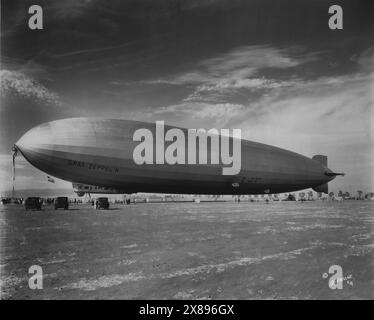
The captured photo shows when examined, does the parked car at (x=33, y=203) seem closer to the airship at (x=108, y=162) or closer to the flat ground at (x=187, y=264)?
the airship at (x=108, y=162)

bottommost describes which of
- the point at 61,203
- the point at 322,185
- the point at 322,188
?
the point at 61,203

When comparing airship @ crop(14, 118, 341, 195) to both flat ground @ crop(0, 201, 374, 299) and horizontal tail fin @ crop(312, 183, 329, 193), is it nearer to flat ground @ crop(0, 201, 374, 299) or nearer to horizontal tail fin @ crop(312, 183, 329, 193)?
flat ground @ crop(0, 201, 374, 299)

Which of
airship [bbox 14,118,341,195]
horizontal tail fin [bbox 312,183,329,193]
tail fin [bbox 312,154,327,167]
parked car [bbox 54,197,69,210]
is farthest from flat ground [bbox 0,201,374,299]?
parked car [bbox 54,197,69,210]

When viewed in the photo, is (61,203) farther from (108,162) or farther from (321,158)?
(321,158)

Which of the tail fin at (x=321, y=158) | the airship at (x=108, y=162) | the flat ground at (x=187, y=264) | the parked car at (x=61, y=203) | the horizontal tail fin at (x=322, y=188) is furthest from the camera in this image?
the parked car at (x=61, y=203)

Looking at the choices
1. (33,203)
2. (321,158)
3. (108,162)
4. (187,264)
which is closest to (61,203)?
(33,203)

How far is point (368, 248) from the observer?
46.7 ft

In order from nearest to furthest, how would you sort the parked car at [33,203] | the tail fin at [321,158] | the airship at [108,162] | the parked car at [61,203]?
the airship at [108,162]
the tail fin at [321,158]
the parked car at [33,203]
the parked car at [61,203]

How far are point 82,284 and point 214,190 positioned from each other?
16961mm

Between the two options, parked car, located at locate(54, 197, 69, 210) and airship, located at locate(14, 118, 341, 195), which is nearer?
airship, located at locate(14, 118, 341, 195)

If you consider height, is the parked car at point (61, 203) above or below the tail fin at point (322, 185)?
below

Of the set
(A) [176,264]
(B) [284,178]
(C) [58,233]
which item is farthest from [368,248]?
(C) [58,233]

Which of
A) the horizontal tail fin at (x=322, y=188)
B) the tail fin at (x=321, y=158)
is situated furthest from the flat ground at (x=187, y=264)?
the tail fin at (x=321, y=158)

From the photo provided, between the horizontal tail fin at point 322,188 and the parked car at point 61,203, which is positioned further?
the parked car at point 61,203
